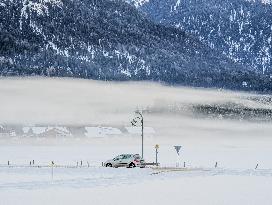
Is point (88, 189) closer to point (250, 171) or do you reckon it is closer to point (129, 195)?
point (129, 195)

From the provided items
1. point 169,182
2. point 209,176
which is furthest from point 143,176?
point 209,176

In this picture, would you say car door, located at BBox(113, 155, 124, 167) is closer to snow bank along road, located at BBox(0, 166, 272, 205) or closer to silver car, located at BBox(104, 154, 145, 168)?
silver car, located at BBox(104, 154, 145, 168)

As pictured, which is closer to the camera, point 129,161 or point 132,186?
point 132,186

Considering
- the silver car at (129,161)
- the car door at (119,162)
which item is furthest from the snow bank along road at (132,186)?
the car door at (119,162)

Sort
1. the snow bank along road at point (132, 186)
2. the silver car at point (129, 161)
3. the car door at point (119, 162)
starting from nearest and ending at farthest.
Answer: the snow bank along road at point (132, 186) → the silver car at point (129, 161) → the car door at point (119, 162)

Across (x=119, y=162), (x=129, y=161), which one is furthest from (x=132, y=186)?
(x=119, y=162)

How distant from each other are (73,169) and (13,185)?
1785 centimetres

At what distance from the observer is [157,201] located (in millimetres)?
53188

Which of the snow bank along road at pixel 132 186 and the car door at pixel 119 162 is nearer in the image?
the snow bank along road at pixel 132 186

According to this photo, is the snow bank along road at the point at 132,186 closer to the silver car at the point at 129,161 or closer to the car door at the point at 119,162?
the silver car at the point at 129,161

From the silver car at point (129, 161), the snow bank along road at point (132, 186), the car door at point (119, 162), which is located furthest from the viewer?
the car door at point (119, 162)

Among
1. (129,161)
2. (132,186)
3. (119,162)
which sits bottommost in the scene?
(119,162)

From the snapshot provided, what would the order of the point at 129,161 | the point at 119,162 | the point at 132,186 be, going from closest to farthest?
1. the point at 132,186
2. the point at 129,161
3. the point at 119,162

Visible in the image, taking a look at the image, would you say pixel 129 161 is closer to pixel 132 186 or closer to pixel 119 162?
pixel 119 162
